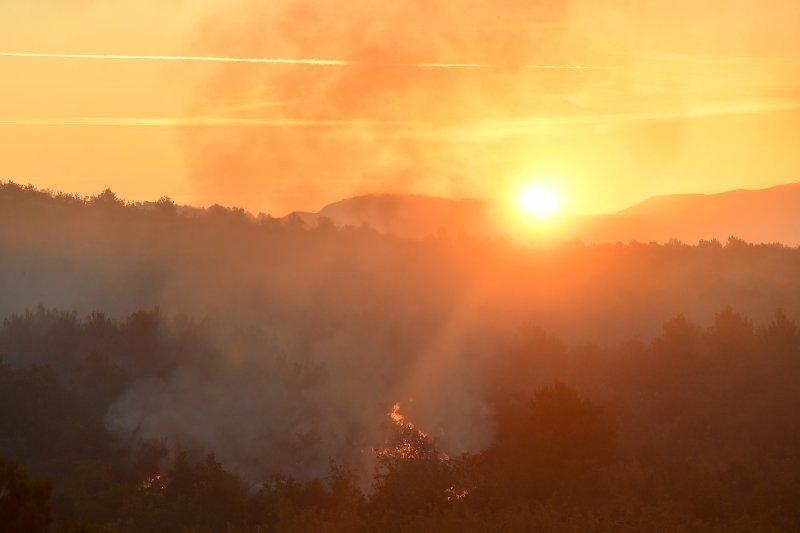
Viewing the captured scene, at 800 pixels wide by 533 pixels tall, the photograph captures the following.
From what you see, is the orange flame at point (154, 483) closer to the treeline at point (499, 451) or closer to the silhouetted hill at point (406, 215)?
the treeline at point (499, 451)

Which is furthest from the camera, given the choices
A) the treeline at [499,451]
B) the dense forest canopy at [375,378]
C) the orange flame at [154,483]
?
the orange flame at [154,483]

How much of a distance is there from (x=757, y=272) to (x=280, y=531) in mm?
60636

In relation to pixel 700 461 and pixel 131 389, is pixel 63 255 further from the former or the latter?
pixel 700 461

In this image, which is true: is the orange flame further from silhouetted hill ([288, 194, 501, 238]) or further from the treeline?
silhouetted hill ([288, 194, 501, 238])

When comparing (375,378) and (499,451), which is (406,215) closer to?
(375,378)

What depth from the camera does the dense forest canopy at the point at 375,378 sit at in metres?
35.2

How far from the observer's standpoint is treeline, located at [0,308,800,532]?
32625 mm

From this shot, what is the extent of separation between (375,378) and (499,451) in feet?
52.9

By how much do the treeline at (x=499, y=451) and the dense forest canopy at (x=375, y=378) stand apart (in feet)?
0.41

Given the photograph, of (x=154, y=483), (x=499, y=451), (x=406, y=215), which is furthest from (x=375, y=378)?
(x=406, y=215)

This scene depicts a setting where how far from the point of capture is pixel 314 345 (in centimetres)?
5919

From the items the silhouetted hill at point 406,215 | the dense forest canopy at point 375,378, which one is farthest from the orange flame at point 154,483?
the silhouetted hill at point 406,215

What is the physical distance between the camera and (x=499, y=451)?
1590 inches

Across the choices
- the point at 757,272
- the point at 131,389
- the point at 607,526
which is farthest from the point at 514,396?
the point at 757,272
